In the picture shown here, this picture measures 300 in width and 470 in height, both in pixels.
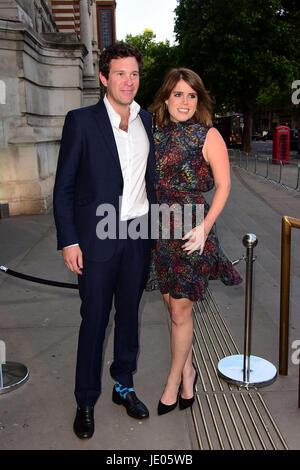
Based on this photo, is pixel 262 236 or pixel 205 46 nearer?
pixel 262 236

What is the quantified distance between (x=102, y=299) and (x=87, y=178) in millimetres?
689

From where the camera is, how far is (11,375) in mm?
3504

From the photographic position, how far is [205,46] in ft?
89.2

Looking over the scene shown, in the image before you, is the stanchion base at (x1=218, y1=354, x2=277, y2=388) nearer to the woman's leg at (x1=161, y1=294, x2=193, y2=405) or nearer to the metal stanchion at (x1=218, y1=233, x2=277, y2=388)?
the metal stanchion at (x1=218, y1=233, x2=277, y2=388)

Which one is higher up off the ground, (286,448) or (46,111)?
(46,111)

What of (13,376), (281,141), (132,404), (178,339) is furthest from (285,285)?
(281,141)

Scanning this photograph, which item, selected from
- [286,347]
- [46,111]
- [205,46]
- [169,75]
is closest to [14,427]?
[286,347]

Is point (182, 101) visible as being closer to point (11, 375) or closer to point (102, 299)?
point (102, 299)

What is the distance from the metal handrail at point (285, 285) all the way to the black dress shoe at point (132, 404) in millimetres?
1117

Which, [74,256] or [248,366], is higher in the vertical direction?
[74,256]

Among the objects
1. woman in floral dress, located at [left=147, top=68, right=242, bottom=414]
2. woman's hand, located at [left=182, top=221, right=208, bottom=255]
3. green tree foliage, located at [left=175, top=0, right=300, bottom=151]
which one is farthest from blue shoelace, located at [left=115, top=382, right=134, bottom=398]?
green tree foliage, located at [left=175, top=0, right=300, bottom=151]

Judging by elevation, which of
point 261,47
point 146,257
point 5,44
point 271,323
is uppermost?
point 261,47
